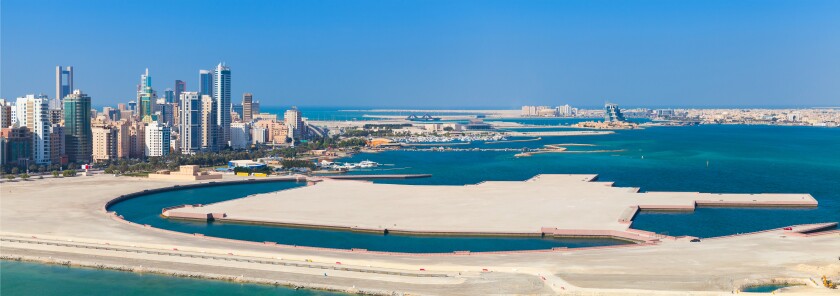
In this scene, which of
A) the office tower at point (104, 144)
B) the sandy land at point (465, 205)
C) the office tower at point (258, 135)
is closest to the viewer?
the sandy land at point (465, 205)

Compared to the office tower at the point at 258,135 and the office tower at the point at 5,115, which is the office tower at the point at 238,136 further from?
the office tower at the point at 5,115

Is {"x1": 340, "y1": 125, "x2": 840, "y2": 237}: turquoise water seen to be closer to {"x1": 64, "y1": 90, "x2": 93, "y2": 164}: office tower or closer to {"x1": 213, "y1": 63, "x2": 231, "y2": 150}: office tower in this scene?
{"x1": 213, "y1": 63, "x2": 231, "y2": 150}: office tower

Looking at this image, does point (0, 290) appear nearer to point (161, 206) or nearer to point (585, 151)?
point (161, 206)

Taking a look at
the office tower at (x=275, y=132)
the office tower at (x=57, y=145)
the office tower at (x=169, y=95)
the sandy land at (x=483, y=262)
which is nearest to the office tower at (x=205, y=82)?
the office tower at (x=169, y=95)

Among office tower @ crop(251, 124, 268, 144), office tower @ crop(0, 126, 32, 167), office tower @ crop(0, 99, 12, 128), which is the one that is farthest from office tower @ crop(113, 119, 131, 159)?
office tower @ crop(251, 124, 268, 144)

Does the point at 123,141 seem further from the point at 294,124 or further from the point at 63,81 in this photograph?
the point at 63,81

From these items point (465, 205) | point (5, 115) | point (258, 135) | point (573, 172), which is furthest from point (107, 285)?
point (258, 135)
